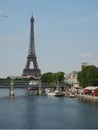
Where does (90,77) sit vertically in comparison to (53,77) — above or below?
below

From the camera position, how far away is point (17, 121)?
39.9m

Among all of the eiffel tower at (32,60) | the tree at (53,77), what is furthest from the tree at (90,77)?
the eiffel tower at (32,60)

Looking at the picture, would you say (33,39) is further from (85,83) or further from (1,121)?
(1,121)

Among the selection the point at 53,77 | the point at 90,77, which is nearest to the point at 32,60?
the point at 53,77

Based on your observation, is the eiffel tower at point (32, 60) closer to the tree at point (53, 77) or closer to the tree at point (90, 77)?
the tree at point (53, 77)

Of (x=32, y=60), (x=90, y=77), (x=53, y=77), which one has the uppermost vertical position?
(x=32, y=60)

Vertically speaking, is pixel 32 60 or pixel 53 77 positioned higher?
pixel 32 60

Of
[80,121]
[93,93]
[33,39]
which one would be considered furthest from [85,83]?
[80,121]

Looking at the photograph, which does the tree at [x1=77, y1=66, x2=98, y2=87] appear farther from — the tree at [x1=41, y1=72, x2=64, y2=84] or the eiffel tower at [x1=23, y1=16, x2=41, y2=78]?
the eiffel tower at [x1=23, y1=16, x2=41, y2=78]

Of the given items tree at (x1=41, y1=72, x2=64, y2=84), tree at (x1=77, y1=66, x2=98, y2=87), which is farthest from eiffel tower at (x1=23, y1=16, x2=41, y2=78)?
tree at (x1=77, y1=66, x2=98, y2=87)

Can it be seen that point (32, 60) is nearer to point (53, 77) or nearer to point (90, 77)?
point (53, 77)

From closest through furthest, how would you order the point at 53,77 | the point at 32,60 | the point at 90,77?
the point at 90,77, the point at 53,77, the point at 32,60

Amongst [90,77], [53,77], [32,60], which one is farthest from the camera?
[32,60]

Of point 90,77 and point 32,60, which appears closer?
point 90,77
